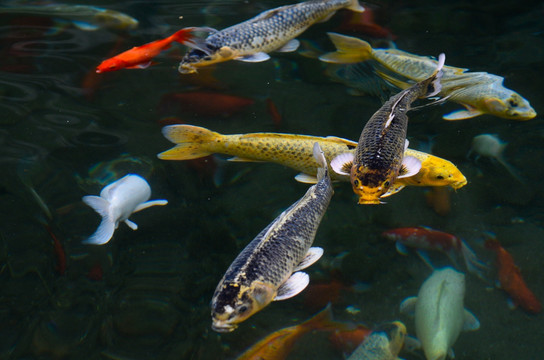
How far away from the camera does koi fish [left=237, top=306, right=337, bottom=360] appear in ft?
Answer: 11.3

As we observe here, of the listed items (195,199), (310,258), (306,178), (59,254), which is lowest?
(59,254)

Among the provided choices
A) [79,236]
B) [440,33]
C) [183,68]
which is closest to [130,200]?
[79,236]

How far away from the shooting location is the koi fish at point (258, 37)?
475 cm

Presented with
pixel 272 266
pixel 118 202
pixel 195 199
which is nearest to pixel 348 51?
pixel 195 199

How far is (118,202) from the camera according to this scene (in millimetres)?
3766

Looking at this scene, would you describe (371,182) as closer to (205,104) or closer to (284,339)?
(284,339)

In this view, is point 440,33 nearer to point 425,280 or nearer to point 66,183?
point 425,280

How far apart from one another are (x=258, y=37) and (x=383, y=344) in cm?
346

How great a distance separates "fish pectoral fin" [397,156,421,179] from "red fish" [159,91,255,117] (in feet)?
7.85

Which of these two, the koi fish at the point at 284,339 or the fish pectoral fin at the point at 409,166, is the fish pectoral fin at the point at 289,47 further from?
the koi fish at the point at 284,339

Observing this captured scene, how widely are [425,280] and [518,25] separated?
4.40 metres

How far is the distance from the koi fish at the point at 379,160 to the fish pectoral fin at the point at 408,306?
1.42 metres

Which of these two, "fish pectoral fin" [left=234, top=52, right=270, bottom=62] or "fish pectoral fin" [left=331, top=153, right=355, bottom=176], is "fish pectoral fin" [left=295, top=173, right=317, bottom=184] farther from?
"fish pectoral fin" [left=234, top=52, right=270, bottom=62]

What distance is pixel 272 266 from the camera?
9.21ft
